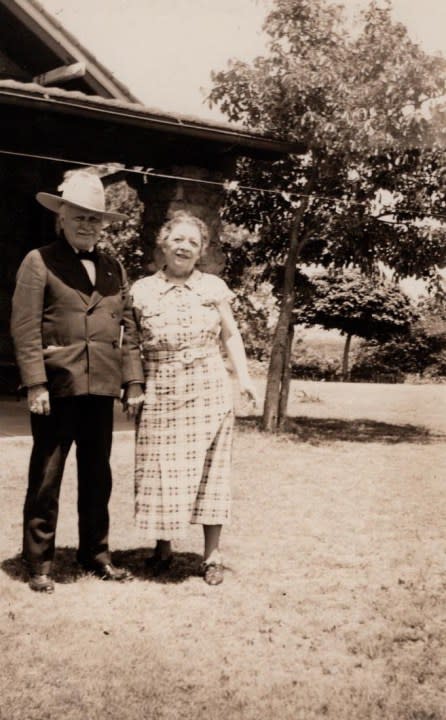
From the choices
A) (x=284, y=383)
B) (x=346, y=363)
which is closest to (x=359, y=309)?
(x=346, y=363)

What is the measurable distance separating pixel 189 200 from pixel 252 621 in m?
5.96

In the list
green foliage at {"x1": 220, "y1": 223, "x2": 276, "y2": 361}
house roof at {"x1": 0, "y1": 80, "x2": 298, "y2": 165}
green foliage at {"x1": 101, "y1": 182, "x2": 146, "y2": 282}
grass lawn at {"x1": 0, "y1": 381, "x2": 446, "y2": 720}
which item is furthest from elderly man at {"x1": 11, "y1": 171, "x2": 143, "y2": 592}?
green foliage at {"x1": 220, "y1": 223, "x2": 276, "y2": 361}

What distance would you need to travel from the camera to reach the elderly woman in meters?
3.89

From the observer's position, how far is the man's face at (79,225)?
3.71 metres

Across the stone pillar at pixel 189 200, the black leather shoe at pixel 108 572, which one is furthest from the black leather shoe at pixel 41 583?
the stone pillar at pixel 189 200

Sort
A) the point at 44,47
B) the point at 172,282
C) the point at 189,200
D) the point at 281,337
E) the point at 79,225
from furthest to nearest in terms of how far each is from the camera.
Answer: the point at 281,337 < the point at 44,47 < the point at 189,200 < the point at 172,282 < the point at 79,225

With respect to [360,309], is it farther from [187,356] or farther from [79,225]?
[79,225]

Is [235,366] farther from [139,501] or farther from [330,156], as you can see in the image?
[330,156]

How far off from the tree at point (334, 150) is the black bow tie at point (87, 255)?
535 centimetres

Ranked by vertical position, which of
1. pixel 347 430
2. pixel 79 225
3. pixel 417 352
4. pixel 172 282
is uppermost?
pixel 79 225

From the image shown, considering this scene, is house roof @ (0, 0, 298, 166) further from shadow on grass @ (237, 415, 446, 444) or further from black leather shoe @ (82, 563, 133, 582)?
black leather shoe @ (82, 563, 133, 582)

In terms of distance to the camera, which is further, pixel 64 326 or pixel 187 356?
pixel 187 356

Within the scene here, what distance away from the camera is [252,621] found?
3.46m

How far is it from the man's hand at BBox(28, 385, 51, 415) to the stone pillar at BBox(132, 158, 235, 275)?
206 inches
